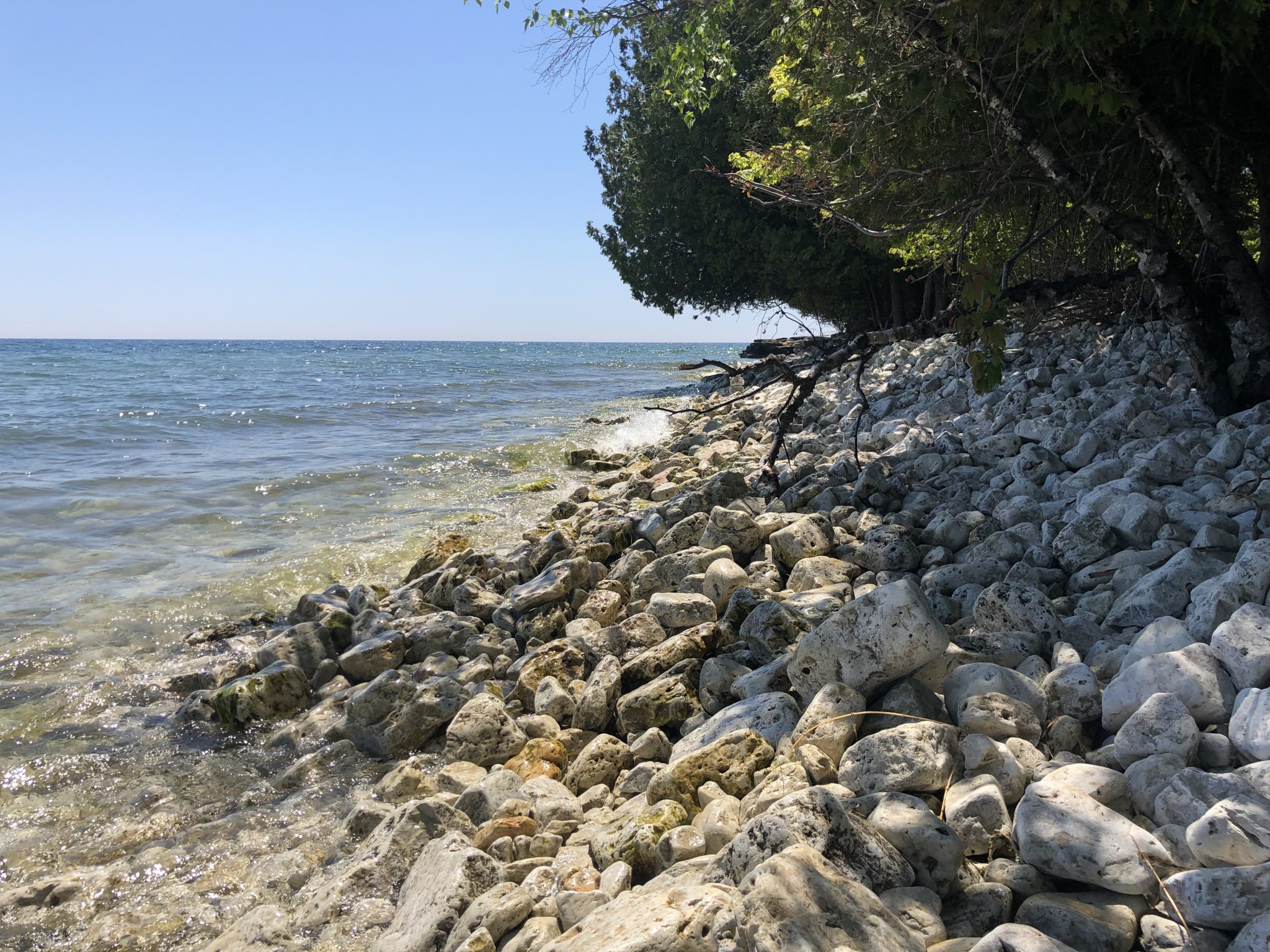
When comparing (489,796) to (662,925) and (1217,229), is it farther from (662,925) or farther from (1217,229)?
(1217,229)

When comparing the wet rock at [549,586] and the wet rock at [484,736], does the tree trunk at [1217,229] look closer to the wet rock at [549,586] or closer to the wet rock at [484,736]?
the wet rock at [549,586]

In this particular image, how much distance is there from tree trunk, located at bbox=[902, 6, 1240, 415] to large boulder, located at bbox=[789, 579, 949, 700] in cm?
340

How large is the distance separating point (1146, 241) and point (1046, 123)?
5.38ft

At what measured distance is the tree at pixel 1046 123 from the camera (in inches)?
181

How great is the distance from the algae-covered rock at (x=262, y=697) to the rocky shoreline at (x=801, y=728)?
0.8 inches

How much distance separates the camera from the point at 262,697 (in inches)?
196

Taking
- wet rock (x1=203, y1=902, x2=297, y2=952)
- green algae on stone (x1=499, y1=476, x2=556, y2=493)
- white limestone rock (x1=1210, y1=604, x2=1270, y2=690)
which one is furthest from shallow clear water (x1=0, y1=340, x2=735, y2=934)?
white limestone rock (x1=1210, y1=604, x2=1270, y2=690)

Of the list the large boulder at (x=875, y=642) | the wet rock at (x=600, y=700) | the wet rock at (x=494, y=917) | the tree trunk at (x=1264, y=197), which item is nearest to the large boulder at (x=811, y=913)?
the wet rock at (x=494, y=917)

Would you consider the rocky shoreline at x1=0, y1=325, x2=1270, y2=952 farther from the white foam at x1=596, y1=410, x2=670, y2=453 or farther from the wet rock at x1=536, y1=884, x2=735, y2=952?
the white foam at x1=596, y1=410, x2=670, y2=453

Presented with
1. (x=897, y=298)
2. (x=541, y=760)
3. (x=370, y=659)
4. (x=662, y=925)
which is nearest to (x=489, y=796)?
(x=541, y=760)

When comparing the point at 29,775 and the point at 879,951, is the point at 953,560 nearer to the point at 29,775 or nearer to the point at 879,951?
the point at 879,951

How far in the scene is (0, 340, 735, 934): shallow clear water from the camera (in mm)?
4297

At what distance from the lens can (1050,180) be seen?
5727 millimetres

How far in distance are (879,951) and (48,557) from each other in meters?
8.97
